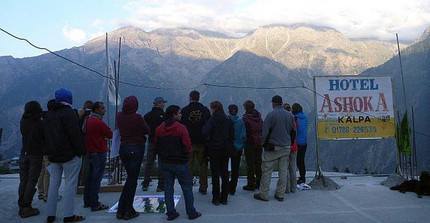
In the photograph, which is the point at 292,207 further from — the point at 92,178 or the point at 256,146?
the point at 92,178

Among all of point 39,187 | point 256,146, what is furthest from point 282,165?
point 39,187

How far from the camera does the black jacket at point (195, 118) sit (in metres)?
6.45

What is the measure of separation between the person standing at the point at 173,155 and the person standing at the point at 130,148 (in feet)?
0.92

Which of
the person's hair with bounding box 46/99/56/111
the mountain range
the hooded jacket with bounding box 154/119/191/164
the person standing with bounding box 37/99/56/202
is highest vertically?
the mountain range

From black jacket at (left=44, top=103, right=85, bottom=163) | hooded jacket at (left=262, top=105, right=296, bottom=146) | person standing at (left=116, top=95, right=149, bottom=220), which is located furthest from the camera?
hooded jacket at (left=262, top=105, right=296, bottom=146)

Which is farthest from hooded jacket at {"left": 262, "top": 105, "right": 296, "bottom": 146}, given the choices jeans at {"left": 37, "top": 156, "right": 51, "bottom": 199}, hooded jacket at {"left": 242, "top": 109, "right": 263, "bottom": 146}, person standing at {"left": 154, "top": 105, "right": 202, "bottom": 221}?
jeans at {"left": 37, "top": 156, "right": 51, "bottom": 199}

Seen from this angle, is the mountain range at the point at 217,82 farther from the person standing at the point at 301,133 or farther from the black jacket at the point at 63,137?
the black jacket at the point at 63,137

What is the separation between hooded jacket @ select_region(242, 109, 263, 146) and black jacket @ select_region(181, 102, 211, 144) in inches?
33.0

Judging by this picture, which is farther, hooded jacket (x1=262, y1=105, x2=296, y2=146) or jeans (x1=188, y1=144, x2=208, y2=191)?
jeans (x1=188, y1=144, x2=208, y2=191)

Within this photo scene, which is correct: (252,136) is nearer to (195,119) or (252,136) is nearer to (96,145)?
(195,119)

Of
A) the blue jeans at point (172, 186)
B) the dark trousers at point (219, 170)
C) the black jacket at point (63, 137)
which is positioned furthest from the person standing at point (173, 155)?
the black jacket at point (63, 137)

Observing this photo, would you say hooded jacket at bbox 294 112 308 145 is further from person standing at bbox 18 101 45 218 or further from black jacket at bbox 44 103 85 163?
person standing at bbox 18 101 45 218

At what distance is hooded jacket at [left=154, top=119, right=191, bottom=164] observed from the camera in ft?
16.7

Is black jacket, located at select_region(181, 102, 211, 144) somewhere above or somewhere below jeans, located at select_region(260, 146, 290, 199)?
above
